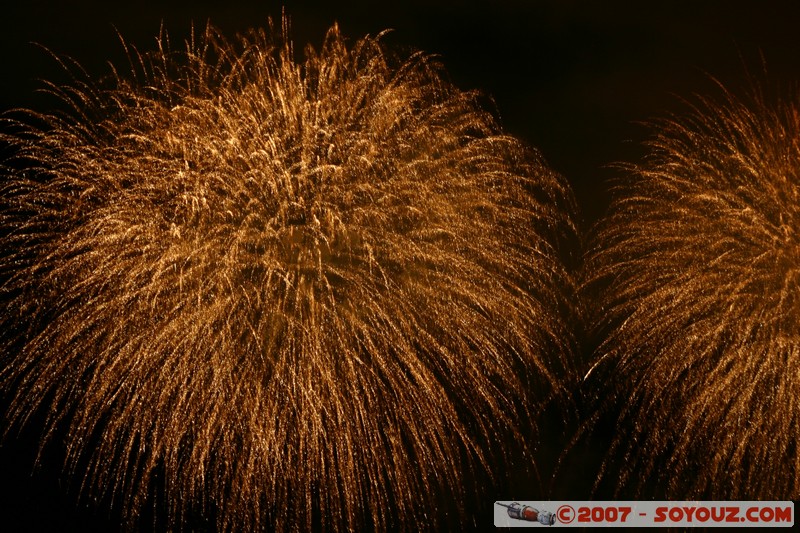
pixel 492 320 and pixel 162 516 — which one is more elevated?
pixel 492 320

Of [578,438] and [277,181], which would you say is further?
[578,438]

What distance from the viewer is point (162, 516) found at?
23.0m

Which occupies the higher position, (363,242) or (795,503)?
(363,242)

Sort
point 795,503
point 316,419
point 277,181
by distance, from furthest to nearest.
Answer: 1. point 795,503
2. point 316,419
3. point 277,181

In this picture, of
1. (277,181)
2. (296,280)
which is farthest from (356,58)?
(296,280)

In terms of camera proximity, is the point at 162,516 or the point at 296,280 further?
the point at 162,516

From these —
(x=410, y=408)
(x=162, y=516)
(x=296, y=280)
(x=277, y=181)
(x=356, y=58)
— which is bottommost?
(x=162, y=516)

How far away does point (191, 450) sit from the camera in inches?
683

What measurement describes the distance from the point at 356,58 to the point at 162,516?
13460 mm

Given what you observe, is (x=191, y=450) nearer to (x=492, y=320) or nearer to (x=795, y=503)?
(x=492, y=320)

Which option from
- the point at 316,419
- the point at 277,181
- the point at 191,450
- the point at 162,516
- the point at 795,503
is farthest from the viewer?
the point at 162,516

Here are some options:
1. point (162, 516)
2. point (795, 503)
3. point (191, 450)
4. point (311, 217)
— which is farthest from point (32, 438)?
point (795, 503)

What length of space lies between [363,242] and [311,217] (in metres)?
0.97

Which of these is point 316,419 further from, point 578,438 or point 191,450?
point 578,438
